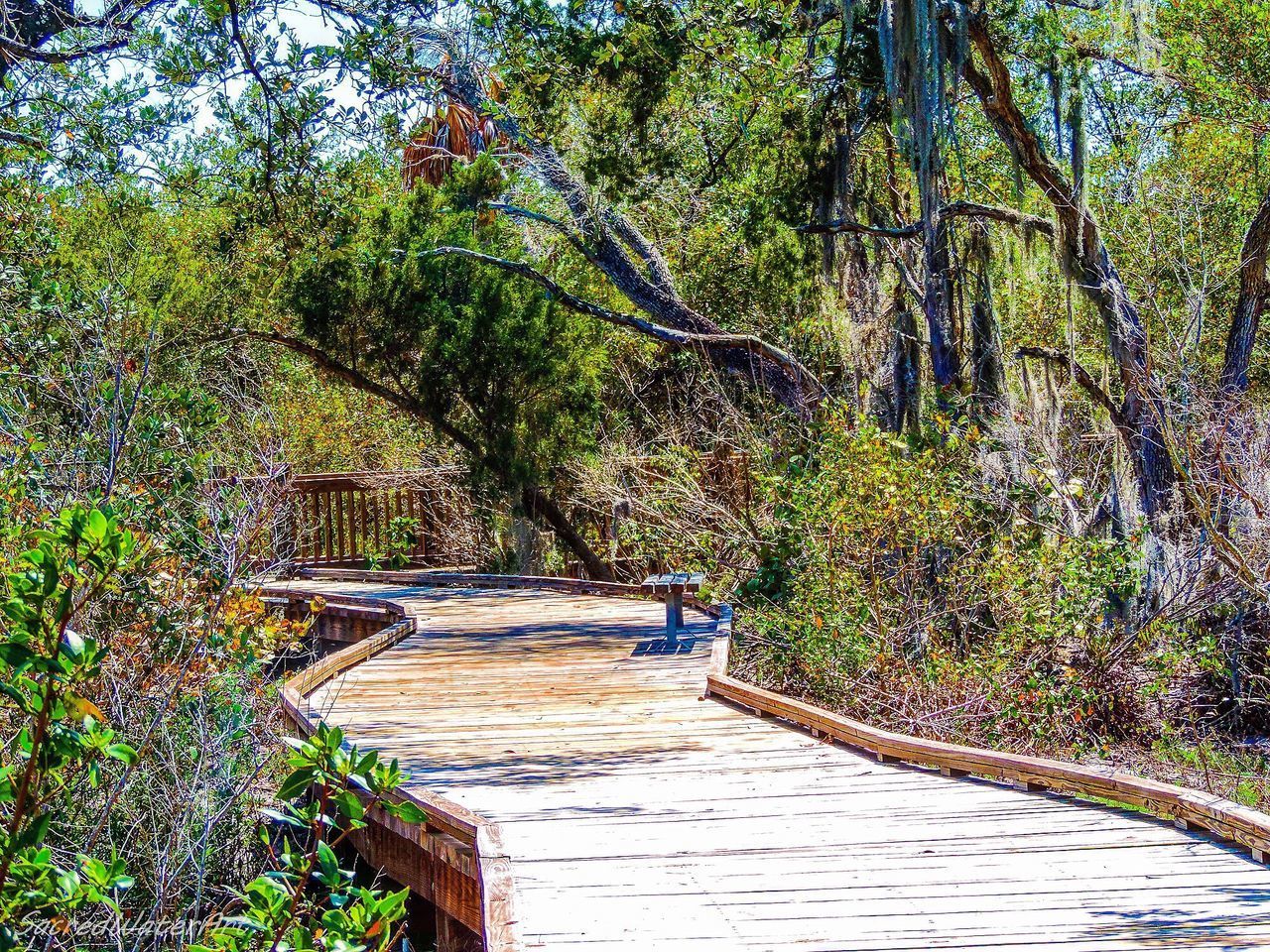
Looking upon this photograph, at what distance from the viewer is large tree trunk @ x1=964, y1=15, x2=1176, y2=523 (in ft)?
34.1

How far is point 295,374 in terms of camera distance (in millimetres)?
19500

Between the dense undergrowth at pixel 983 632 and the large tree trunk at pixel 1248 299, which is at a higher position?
the large tree trunk at pixel 1248 299

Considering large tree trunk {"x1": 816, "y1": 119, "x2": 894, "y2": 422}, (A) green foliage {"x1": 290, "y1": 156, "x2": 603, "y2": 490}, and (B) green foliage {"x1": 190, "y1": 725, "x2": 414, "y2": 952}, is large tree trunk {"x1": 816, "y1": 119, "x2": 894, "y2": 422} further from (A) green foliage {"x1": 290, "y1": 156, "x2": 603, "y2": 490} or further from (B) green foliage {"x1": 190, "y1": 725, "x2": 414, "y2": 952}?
(B) green foliage {"x1": 190, "y1": 725, "x2": 414, "y2": 952}

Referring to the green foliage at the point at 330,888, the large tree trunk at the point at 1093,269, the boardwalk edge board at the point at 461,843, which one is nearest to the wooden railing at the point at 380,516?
the large tree trunk at the point at 1093,269

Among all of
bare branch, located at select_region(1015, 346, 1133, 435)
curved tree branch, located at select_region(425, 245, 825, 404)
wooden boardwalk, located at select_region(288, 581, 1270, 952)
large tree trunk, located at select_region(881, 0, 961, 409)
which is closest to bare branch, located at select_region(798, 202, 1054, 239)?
large tree trunk, located at select_region(881, 0, 961, 409)

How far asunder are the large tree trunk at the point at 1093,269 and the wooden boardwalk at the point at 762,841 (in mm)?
4751

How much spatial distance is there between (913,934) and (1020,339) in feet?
41.6

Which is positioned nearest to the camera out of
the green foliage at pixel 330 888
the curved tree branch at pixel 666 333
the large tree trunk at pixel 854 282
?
the green foliage at pixel 330 888

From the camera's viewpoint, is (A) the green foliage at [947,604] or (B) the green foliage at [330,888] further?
(A) the green foliage at [947,604]

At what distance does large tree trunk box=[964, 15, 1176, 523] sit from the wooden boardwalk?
4.75 metres

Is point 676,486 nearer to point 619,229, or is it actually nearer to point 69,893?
point 619,229

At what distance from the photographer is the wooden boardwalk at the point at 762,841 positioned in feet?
13.0

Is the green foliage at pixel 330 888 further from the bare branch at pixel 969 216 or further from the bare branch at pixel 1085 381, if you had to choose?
the bare branch at pixel 969 216

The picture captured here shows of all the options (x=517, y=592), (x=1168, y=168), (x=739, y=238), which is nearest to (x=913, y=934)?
(x=517, y=592)
